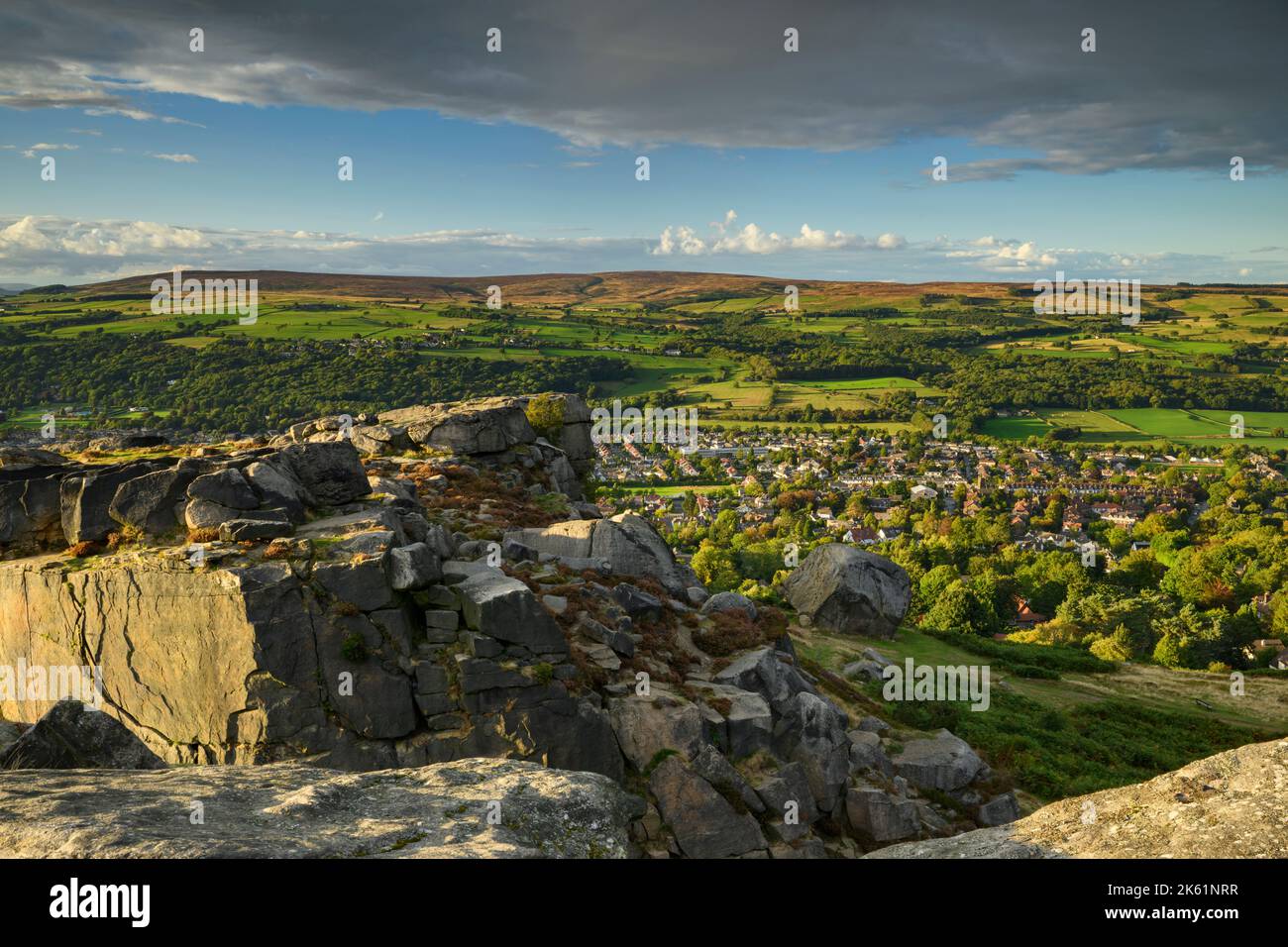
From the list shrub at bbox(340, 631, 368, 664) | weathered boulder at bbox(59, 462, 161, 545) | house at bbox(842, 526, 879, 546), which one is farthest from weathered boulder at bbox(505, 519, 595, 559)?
house at bbox(842, 526, 879, 546)

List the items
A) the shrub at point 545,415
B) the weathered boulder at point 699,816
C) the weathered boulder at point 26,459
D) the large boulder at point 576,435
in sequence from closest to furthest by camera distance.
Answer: the weathered boulder at point 699,816 < the weathered boulder at point 26,459 < the shrub at point 545,415 < the large boulder at point 576,435

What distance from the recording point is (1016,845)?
7109 mm

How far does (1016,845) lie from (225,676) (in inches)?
616

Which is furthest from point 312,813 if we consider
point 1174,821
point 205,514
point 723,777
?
point 205,514

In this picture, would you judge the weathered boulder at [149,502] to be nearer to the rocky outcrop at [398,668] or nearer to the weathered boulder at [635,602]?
the rocky outcrop at [398,668]

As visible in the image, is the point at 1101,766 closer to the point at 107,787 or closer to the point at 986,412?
the point at 107,787

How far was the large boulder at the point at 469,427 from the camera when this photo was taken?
30.9m

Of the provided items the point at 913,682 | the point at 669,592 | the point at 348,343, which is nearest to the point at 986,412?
the point at 348,343

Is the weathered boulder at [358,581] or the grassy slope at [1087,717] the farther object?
the grassy slope at [1087,717]

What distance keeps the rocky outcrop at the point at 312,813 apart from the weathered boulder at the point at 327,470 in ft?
42.6

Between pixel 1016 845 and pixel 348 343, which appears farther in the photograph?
pixel 348 343

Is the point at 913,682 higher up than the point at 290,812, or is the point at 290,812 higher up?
the point at 290,812

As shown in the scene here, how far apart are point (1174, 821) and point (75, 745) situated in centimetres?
1338

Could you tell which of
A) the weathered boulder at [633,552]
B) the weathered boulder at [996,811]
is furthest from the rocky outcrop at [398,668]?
the weathered boulder at [633,552]
